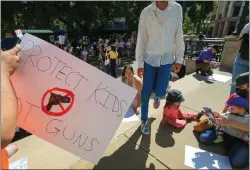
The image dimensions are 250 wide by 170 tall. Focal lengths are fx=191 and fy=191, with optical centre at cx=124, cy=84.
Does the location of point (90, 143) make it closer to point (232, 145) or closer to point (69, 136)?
point (69, 136)

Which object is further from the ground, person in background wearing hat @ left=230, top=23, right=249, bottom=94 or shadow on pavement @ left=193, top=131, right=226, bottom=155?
person in background wearing hat @ left=230, top=23, right=249, bottom=94

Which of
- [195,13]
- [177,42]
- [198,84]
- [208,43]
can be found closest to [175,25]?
[177,42]

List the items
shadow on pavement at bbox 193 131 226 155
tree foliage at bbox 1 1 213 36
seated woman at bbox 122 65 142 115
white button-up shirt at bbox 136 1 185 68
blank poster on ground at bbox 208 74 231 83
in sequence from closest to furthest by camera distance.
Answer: white button-up shirt at bbox 136 1 185 68
shadow on pavement at bbox 193 131 226 155
seated woman at bbox 122 65 142 115
blank poster on ground at bbox 208 74 231 83
tree foliage at bbox 1 1 213 36

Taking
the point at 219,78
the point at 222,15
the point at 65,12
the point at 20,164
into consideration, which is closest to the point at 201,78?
the point at 219,78

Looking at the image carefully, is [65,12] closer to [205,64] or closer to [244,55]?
[205,64]

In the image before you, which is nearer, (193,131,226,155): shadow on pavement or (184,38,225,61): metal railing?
(193,131,226,155): shadow on pavement

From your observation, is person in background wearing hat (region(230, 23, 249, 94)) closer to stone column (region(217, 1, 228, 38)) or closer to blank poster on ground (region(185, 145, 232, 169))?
blank poster on ground (region(185, 145, 232, 169))

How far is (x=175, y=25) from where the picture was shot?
222 cm

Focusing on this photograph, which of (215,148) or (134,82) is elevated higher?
(134,82)

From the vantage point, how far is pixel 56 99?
1.15 m

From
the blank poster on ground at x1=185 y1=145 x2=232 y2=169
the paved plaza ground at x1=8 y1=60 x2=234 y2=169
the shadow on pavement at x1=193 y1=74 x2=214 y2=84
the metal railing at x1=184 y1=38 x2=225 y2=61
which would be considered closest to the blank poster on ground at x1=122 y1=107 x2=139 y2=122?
the paved plaza ground at x1=8 y1=60 x2=234 y2=169

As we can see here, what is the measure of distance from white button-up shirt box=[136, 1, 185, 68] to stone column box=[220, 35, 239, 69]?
5.17 m

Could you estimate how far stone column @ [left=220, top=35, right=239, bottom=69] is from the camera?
661 centimetres

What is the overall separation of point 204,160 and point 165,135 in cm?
58
